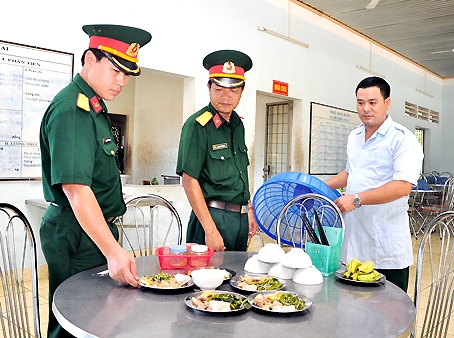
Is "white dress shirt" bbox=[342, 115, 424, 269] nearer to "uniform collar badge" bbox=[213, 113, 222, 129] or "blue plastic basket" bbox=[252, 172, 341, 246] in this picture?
"blue plastic basket" bbox=[252, 172, 341, 246]

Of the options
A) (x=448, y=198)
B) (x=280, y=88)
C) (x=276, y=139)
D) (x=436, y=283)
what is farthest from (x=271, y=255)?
(x=448, y=198)

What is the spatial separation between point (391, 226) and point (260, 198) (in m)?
0.70

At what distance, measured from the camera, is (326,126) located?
7348 mm

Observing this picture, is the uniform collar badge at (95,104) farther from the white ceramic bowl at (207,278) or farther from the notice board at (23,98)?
the notice board at (23,98)

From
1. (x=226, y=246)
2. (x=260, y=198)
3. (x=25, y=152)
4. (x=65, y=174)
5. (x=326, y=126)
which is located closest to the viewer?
(x=65, y=174)

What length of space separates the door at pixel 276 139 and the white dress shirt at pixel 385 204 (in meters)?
5.06

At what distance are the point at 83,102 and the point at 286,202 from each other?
1116 millimetres

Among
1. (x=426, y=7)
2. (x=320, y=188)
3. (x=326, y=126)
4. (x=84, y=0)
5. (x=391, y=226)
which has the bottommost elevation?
(x=391, y=226)

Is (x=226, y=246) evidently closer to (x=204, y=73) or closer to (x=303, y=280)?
(x=303, y=280)

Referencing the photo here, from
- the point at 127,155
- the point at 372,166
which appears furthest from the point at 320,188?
the point at 127,155

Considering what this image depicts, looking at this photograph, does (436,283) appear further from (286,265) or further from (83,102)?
(83,102)

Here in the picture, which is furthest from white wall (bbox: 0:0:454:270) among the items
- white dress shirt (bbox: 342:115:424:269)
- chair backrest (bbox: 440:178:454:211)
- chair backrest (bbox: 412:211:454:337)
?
white dress shirt (bbox: 342:115:424:269)

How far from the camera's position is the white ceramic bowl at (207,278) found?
1.39 m

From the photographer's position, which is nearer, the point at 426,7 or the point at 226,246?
the point at 226,246
